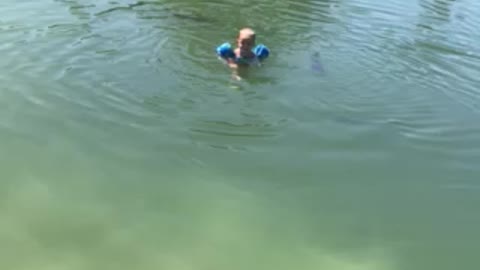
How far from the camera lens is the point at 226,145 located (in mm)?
8648

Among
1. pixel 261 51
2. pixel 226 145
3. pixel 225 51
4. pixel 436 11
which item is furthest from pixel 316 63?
pixel 436 11

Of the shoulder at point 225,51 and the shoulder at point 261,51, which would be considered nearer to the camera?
the shoulder at point 225,51

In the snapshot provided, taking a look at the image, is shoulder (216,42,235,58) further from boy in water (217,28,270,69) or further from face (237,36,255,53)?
face (237,36,255,53)

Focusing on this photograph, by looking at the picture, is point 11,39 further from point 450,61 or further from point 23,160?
point 450,61

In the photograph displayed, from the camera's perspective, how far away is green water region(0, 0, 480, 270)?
689 cm

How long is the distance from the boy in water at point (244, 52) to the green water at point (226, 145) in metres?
0.20

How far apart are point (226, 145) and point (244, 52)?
252cm

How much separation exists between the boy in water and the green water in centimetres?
20

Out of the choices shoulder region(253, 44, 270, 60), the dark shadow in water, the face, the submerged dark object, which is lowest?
the dark shadow in water

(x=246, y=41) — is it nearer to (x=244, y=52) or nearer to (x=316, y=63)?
(x=244, y=52)

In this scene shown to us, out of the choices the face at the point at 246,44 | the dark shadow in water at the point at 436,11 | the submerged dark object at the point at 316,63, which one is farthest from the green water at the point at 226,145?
the dark shadow in water at the point at 436,11

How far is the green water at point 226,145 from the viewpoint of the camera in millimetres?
6895

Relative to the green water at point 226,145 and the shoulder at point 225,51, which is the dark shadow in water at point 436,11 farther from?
the shoulder at point 225,51

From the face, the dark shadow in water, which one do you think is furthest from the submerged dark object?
the dark shadow in water
